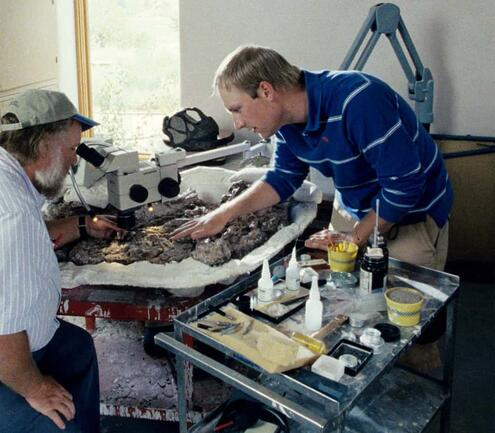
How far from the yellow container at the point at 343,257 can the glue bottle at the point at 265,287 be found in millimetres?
240

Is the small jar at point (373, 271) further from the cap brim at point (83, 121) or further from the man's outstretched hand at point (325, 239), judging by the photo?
the cap brim at point (83, 121)

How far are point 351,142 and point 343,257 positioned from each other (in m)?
0.34

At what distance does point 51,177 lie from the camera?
1659mm

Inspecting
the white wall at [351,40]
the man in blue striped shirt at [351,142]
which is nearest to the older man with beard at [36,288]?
the man in blue striped shirt at [351,142]

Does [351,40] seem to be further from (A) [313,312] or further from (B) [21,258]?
(B) [21,258]

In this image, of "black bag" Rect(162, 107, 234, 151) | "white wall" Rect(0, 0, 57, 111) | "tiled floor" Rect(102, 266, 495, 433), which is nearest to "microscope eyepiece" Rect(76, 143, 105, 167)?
"tiled floor" Rect(102, 266, 495, 433)

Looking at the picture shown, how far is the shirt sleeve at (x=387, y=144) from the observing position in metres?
1.70

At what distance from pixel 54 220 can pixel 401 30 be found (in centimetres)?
195

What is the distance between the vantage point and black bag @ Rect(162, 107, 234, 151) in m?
3.20

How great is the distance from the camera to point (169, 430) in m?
2.15

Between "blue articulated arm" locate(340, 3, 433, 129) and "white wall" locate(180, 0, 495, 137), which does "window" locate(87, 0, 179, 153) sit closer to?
"white wall" locate(180, 0, 495, 137)

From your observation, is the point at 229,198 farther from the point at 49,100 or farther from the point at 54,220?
the point at 49,100

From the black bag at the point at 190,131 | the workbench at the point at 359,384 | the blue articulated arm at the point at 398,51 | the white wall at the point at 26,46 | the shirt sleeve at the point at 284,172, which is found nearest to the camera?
the workbench at the point at 359,384

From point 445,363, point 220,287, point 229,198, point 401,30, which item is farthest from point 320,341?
point 401,30
